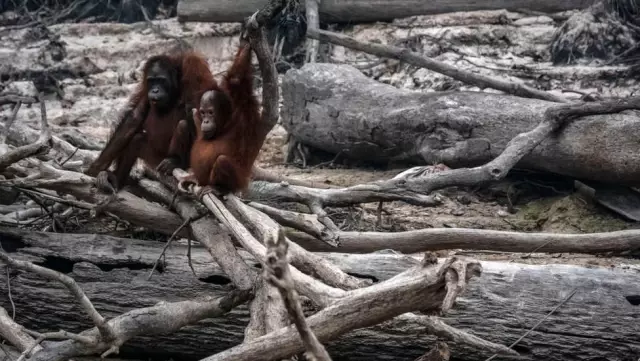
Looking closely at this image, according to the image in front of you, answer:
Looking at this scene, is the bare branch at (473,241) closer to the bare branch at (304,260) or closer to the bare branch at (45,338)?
the bare branch at (304,260)

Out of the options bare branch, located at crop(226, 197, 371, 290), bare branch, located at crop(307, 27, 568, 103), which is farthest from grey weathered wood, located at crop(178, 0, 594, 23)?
bare branch, located at crop(226, 197, 371, 290)

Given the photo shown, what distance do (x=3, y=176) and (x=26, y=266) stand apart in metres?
1.65

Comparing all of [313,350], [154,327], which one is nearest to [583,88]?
[154,327]

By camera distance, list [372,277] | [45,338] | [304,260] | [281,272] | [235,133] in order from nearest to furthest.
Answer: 1. [281,272]
2. [45,338]
3. [304,260]
4. [372,277]
5. [235,133]

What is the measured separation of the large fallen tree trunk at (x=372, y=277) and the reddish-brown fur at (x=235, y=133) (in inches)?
21.9

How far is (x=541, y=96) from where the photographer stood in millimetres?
8953

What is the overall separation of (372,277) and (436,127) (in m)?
3.02

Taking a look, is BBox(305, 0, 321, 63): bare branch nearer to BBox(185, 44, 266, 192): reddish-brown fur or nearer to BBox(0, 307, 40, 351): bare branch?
BBox(185, 44, 266, 192): reddish-brown fur

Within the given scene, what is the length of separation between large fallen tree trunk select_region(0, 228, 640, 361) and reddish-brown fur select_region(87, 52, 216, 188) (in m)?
0.59

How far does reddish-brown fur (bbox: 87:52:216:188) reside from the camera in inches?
264

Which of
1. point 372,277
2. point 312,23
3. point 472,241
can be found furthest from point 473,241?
point 312,23

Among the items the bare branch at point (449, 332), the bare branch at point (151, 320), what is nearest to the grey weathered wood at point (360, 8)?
the bare branch at point (151, 320)

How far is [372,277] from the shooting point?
239 inches

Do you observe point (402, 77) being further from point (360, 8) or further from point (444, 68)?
point (444, 68)
